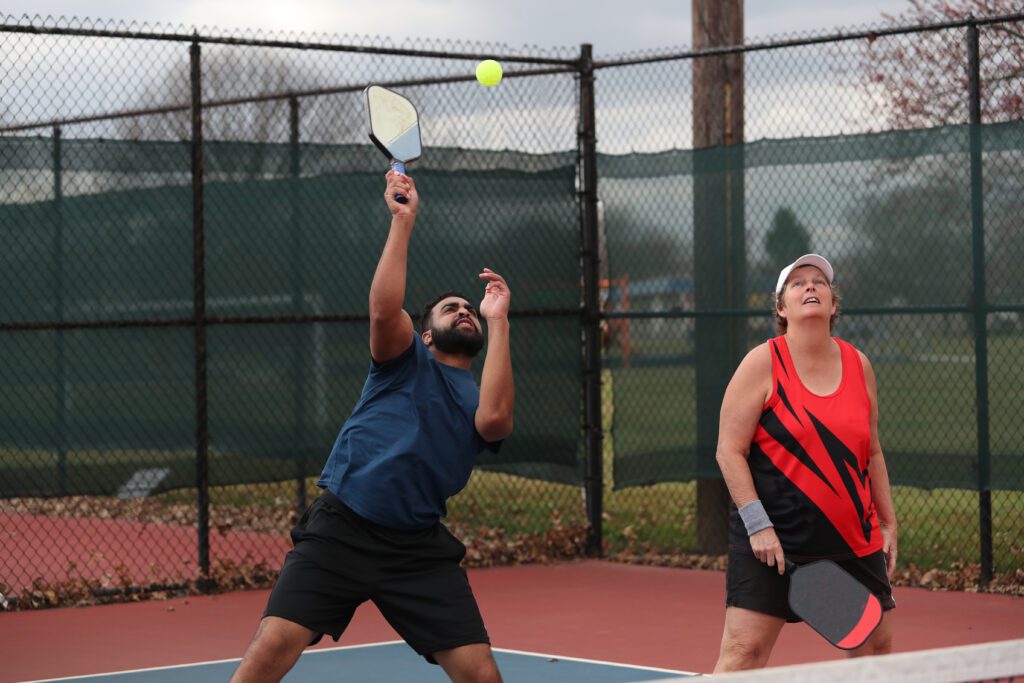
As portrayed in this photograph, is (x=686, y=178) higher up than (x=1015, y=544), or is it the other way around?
(x=686, y=178)

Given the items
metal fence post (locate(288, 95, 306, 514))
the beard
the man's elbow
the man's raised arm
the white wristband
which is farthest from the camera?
metal fence post (locate(288, 95, 306, 514))

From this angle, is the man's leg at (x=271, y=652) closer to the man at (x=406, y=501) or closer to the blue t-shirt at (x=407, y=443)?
the man at (x=406, y=501)

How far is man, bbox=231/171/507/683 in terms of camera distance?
4.80 meters

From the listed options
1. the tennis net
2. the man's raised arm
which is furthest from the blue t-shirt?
the tennis net

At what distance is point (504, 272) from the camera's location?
1038 centimetres

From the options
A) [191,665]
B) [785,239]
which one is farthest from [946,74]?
[191,665]

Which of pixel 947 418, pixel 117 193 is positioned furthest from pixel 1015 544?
pixel 117 193

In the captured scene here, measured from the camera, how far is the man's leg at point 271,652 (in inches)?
183

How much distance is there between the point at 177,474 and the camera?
9258 millimetres

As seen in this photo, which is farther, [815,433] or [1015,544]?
[1015,544]

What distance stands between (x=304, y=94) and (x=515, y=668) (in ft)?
16.4

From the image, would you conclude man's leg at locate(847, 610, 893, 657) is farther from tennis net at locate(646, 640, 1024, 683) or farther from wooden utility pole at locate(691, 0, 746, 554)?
wooden utility pole at locate(691, 0, 746, 554)

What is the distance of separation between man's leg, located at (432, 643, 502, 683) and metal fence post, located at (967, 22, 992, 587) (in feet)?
16.1

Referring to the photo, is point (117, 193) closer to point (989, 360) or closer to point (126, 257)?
point (126, 257)
